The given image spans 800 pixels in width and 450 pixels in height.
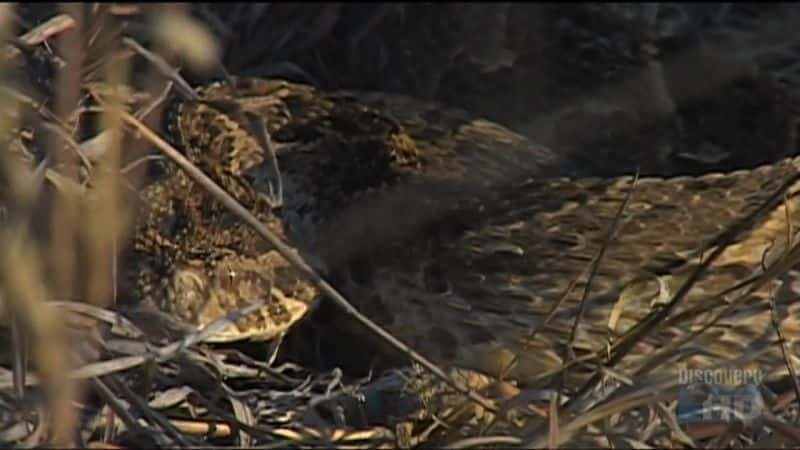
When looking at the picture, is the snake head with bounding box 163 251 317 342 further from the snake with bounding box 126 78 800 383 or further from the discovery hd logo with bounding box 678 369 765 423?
the discovery hd logo with bounding box 678 369 765 423

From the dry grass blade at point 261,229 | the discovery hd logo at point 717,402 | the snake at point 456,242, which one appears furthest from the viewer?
the snake at point 456,242

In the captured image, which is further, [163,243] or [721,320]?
[163,243]

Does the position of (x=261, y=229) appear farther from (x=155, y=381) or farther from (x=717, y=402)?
(x=717, y=402)

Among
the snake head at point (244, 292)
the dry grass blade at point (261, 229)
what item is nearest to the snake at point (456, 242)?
the snake head at point (244, 292)

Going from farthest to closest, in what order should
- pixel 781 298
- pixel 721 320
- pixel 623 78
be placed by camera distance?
pixel 623 78, pixel 781 298, pixel 721 320

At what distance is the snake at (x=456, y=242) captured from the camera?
2.12m

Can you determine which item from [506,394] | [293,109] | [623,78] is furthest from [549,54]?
[506,394]

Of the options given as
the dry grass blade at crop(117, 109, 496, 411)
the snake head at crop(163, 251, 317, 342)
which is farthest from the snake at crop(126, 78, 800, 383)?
the dry grass blade at crop(117, 109, 496, 411)

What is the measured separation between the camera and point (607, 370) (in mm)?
1713

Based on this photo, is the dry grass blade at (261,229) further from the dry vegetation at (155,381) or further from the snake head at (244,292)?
the snake head at (244,292)

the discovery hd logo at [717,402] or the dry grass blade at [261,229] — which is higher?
the dry grass blade at [261,229]

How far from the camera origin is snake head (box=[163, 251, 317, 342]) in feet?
7.20

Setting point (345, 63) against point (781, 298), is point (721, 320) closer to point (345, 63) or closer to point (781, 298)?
point (781, 298)

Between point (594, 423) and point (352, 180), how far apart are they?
0.84m
